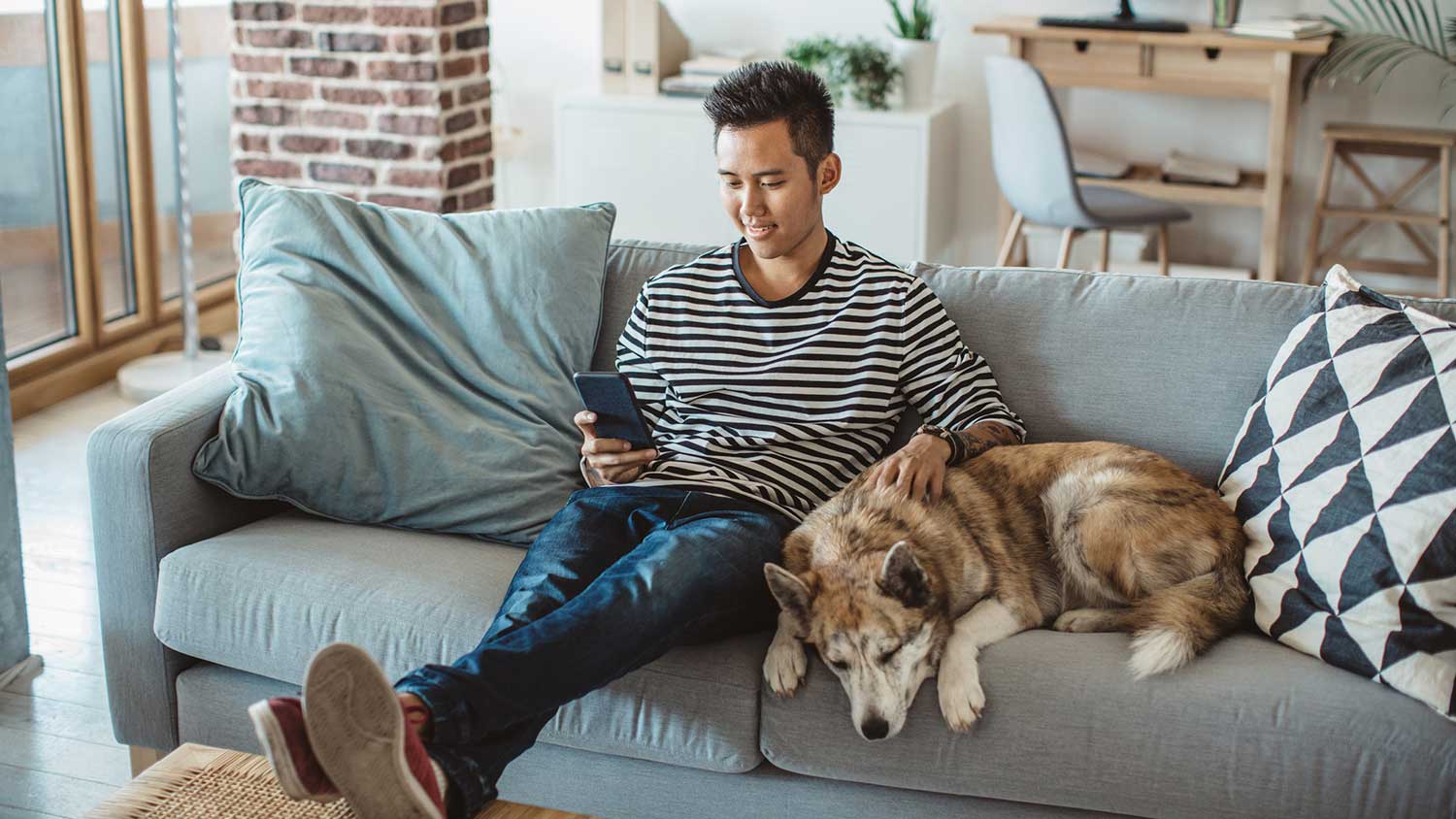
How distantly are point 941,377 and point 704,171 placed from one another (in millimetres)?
2691

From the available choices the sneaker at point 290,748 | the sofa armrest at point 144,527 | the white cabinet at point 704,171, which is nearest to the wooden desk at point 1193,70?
the white cabinet at point 704,171

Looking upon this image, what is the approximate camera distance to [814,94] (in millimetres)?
2232

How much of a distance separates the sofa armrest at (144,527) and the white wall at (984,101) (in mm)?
2800

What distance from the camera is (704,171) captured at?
15.6 ft

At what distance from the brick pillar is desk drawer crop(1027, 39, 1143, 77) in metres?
1.74

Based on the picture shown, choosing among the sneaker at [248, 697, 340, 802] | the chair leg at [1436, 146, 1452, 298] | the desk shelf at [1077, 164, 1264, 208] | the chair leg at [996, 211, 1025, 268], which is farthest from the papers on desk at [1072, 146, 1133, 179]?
the sneaker at [248, 697, 340, 802]

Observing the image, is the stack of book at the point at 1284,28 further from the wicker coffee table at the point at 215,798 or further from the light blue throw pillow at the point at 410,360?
the wicker coffee table at the point at 215,798

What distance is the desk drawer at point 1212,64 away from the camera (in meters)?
4.32

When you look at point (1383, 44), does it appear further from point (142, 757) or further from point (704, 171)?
point (142, 757)

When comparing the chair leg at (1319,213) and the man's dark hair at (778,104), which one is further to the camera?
the chair leg at (1319,213)

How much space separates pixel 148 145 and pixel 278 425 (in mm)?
2497

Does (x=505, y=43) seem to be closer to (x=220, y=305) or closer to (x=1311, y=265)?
(x=220, y=305)

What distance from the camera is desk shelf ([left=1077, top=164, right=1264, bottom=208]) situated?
14.7ft

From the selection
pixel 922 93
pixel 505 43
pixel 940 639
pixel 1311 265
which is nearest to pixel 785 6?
pixel 922 93
